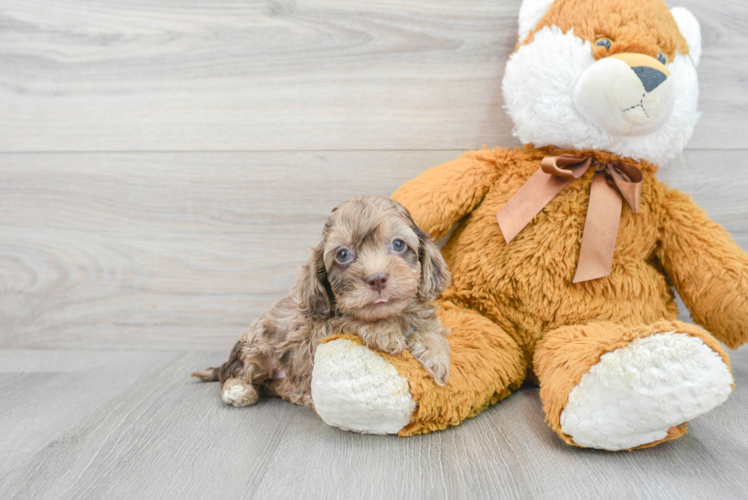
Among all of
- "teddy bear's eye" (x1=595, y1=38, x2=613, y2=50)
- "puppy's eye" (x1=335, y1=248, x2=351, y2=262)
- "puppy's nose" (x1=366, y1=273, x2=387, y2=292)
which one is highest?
"teddy bear's eye" (x1=595, y1=38, x2=613, y2=50)

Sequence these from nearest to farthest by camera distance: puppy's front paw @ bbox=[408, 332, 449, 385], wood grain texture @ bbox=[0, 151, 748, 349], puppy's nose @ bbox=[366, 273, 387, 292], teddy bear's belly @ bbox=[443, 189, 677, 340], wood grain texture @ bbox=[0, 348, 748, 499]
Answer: wood grain texture @ bbox=[0, 348, 748, 499] < puppy's nose @ bbox=[366, 273, 387, 292] < puppy's front paw @ bbox=[408, 332, 449, 385] < teddy bear's belly @ bbox=[443, 189, 677, 340] < wood grain texture @ bbox=[0, 151, 748, 349]

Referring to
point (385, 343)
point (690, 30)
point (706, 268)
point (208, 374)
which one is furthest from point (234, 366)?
point (690, 30)

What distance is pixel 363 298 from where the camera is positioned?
3.89 feet

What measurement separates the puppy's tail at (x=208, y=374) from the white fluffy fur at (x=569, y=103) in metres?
1.26

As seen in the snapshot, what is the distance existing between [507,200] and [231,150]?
101cm

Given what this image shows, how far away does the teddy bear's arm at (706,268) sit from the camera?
144 cm

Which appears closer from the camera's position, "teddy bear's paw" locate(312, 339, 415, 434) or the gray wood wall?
"teddy bear's paw" locate(312, 339, 415, 434)

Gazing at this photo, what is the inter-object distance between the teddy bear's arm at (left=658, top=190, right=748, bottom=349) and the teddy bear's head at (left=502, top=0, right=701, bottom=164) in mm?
193

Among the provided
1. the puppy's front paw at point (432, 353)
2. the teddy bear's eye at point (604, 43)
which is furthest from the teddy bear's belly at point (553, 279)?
the teddy bear's eye at point (604, 43)

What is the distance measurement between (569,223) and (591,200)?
0.28ft

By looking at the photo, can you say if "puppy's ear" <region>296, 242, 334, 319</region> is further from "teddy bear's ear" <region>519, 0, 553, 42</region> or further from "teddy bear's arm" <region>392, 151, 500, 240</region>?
"teddy bear's ear" <region>519, 0, 553, 42</region>

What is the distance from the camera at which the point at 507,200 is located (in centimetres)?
157

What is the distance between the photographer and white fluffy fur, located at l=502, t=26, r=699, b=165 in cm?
146

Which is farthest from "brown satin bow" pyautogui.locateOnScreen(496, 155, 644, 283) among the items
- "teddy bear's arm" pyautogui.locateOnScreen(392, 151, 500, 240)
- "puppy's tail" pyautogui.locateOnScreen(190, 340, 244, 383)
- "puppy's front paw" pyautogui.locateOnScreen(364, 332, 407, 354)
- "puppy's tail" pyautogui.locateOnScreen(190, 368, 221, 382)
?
"puppy's tail" pyautogui.locateOnScreen(190, 368, 221, 382)
